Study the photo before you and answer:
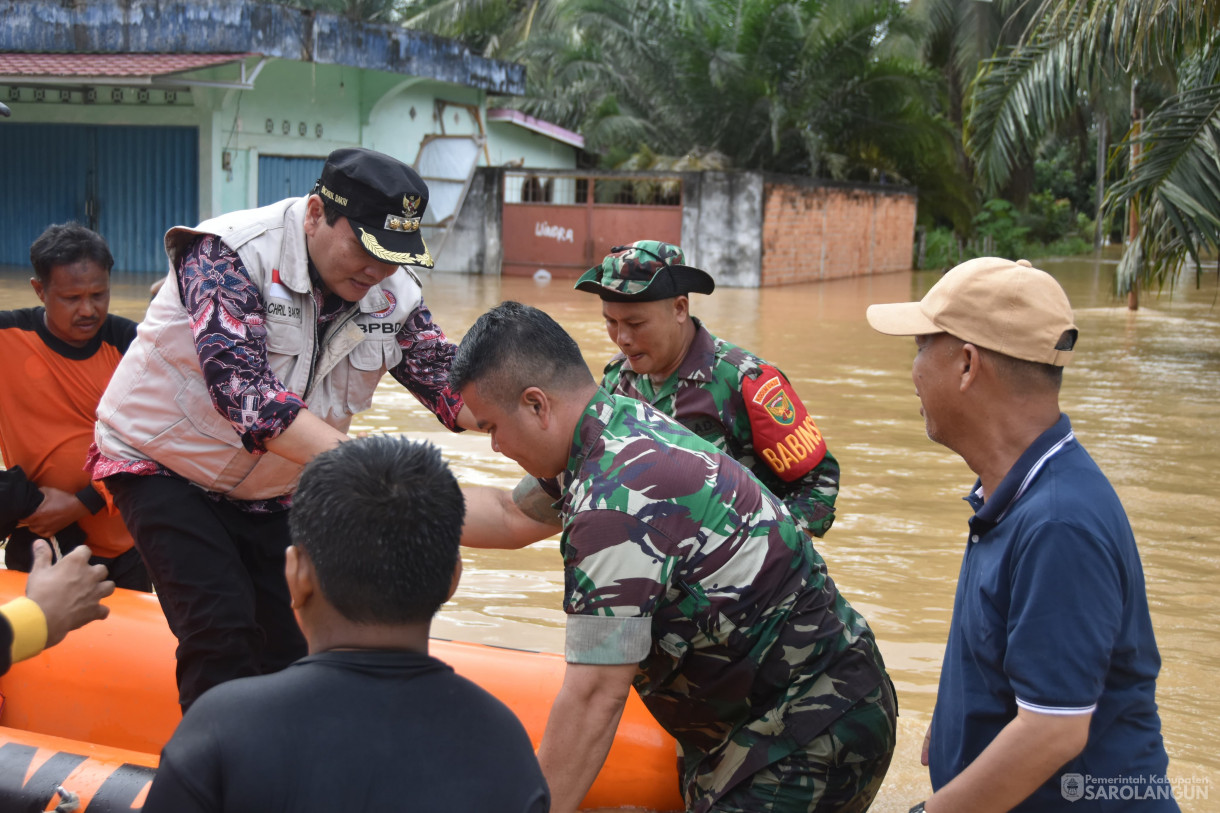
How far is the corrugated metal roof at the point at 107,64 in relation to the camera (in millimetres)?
14305

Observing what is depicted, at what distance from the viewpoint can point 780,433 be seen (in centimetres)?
307

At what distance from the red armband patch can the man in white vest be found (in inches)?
37.3

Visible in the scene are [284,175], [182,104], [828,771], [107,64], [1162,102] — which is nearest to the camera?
[828,771]

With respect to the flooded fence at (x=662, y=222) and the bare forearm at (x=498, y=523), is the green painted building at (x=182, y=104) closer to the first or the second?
the flooded fence at (x=662, y=222)

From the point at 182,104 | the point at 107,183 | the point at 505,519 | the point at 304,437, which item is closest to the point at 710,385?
the point at 505,519

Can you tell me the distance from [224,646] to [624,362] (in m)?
1.39

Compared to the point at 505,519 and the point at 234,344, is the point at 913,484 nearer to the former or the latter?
the point at 505,519

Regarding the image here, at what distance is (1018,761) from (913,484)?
5.36 m

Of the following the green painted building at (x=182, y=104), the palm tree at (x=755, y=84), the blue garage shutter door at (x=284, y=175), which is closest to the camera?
the green painted building at (x=182, y=104)

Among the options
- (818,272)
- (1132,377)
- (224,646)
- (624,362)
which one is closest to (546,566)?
(624,362)

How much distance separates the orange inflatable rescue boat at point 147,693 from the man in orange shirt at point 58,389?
9.9 inches

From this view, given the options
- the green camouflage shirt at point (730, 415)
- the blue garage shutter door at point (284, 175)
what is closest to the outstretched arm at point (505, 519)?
the green camouflage shirt at point (730, 415)

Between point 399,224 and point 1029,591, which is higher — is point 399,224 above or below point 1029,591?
above

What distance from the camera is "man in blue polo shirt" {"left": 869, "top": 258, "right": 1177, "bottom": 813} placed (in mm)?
1656
